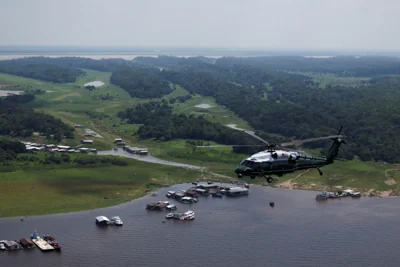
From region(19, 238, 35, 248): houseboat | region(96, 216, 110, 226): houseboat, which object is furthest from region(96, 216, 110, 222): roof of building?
region(19, 238, 35, 248): houseboat

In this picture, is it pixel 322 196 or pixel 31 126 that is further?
pixel 31 126

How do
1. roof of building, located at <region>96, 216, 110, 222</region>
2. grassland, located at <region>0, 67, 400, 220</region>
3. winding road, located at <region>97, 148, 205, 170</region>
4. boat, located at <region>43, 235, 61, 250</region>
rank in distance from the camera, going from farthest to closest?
1. winding road, located at <region>97, 148, 205, 170</region>
2. grassland, located at <region>0, 67, 400, 220</region>
3. roof of building, located at <region>96, 216, 110, 222</region>
4. boat, located at <region>43, 235, 61, 250</region>

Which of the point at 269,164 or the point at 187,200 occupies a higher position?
the point at 269,164

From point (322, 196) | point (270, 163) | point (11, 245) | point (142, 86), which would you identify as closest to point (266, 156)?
point (270, 163)

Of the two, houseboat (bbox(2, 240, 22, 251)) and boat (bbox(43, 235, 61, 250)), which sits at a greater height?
boat (bbox(43, 235, 61, 250))

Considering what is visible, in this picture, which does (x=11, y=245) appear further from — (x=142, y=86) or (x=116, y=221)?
(x=142, y=86)

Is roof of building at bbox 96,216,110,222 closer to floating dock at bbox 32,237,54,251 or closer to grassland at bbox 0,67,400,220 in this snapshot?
grassland at bbox 0,67,400,220

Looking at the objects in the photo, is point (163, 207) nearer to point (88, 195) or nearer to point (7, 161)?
point (88, 195)
